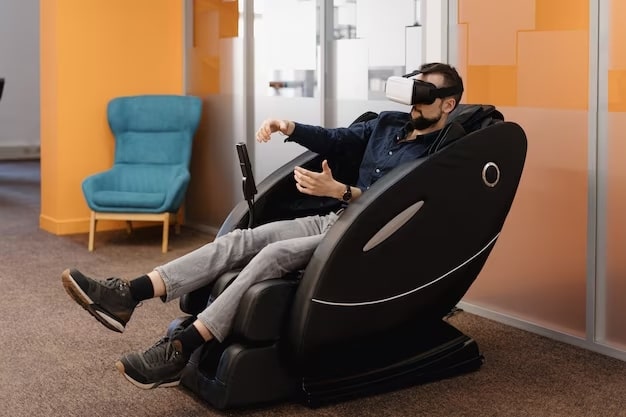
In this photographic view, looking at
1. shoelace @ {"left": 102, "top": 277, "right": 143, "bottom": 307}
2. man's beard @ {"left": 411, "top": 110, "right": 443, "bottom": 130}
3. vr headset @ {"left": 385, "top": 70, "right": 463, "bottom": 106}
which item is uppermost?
vr headset @ {"left": 385, "top": 70, "right": 463, "bottom": 106}

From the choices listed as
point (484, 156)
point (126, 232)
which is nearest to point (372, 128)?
point (484, 156)

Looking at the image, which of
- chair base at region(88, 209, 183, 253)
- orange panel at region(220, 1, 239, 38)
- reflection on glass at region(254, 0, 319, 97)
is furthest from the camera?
orange panel at region(220, 1, 239, 38)

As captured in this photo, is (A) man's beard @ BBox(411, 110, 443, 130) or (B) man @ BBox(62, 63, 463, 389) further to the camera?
(A) man's beard @ BBox(411, 110, 443, 130)

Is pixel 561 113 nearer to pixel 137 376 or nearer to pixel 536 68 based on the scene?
pixel 536 68

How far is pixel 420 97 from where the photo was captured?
3.13m

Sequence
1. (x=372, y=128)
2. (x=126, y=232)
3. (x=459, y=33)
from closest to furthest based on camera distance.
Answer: (x=372, y=128)
(x=459, y=33)
(x=126, y=232)

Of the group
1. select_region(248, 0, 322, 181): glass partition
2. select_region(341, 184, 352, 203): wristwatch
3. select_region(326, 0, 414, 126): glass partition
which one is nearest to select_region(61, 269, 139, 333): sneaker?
select_region(341, 184, 352, 203): wristwatch

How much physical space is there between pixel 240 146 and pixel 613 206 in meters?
1.36

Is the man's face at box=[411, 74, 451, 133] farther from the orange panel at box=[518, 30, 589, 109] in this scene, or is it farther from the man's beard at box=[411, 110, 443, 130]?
the orange panel at box=[518, 30, 589, 109]

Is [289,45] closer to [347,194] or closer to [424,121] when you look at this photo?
[424,121]

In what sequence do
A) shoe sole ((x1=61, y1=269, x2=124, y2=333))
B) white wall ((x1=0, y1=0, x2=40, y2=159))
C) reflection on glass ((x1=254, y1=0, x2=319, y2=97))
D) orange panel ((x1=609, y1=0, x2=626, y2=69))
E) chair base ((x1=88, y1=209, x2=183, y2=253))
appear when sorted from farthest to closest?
white wall ((x1=0, y1=0, x2=40, y2=159))
chair base ((x1=88, y1=209, x2=183, y2=253))
reflection on glass ((x1=254, y1=0, x2=319, y2=97))
orange panel ((x1=609, y1=0, x2=626, y2=69))
shoe sole ((x1=61, y1=269, x2=124, y2=333))

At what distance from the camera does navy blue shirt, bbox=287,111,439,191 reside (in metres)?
3.23

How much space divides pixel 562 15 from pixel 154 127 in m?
2.95

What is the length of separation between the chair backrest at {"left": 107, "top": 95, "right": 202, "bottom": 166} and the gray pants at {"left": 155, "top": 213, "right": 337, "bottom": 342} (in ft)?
Answer: 8.88
